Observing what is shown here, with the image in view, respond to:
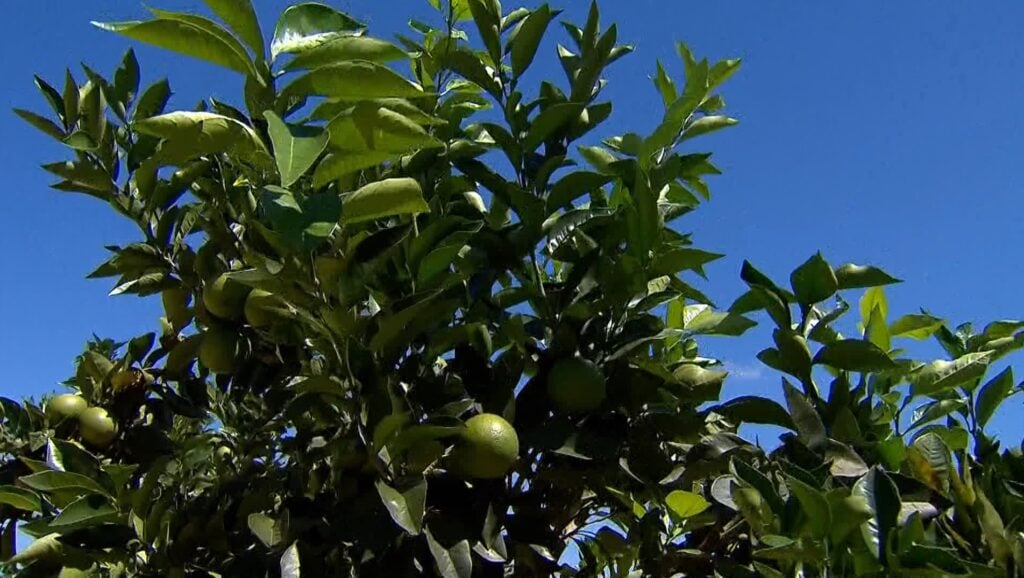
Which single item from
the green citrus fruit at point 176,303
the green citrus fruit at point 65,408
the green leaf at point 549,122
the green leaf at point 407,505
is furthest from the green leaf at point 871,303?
the green citrus fruit at point 65,408

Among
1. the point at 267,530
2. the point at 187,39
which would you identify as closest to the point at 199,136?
the point at 187,39

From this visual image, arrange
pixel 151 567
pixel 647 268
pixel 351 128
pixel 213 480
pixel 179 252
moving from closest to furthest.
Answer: pixel 351 128 → pixel 647 268 → pixel 151 567 → pixel 179 252 → pixel 213 480

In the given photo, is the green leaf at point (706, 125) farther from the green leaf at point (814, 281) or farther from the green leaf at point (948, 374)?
the green leaf at point (948, 374)

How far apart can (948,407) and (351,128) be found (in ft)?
4.05

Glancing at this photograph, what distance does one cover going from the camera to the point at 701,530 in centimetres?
188

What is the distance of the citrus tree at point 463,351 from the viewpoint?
1323mm

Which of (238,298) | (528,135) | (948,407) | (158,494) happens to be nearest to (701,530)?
(948,407)

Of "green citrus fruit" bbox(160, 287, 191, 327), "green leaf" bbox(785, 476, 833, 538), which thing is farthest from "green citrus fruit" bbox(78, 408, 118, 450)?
"green leaf" bbox(785, 476, 833, 538)

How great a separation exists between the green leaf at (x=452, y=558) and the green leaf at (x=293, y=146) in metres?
0.62

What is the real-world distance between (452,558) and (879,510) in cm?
62

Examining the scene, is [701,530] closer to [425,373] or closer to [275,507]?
[425,373]

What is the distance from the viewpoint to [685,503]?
1541 millimetres

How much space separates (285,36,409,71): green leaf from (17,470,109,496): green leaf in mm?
821

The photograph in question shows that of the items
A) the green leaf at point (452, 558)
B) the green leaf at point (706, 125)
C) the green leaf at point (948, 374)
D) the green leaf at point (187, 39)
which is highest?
the green leaf at point (706, 125)
